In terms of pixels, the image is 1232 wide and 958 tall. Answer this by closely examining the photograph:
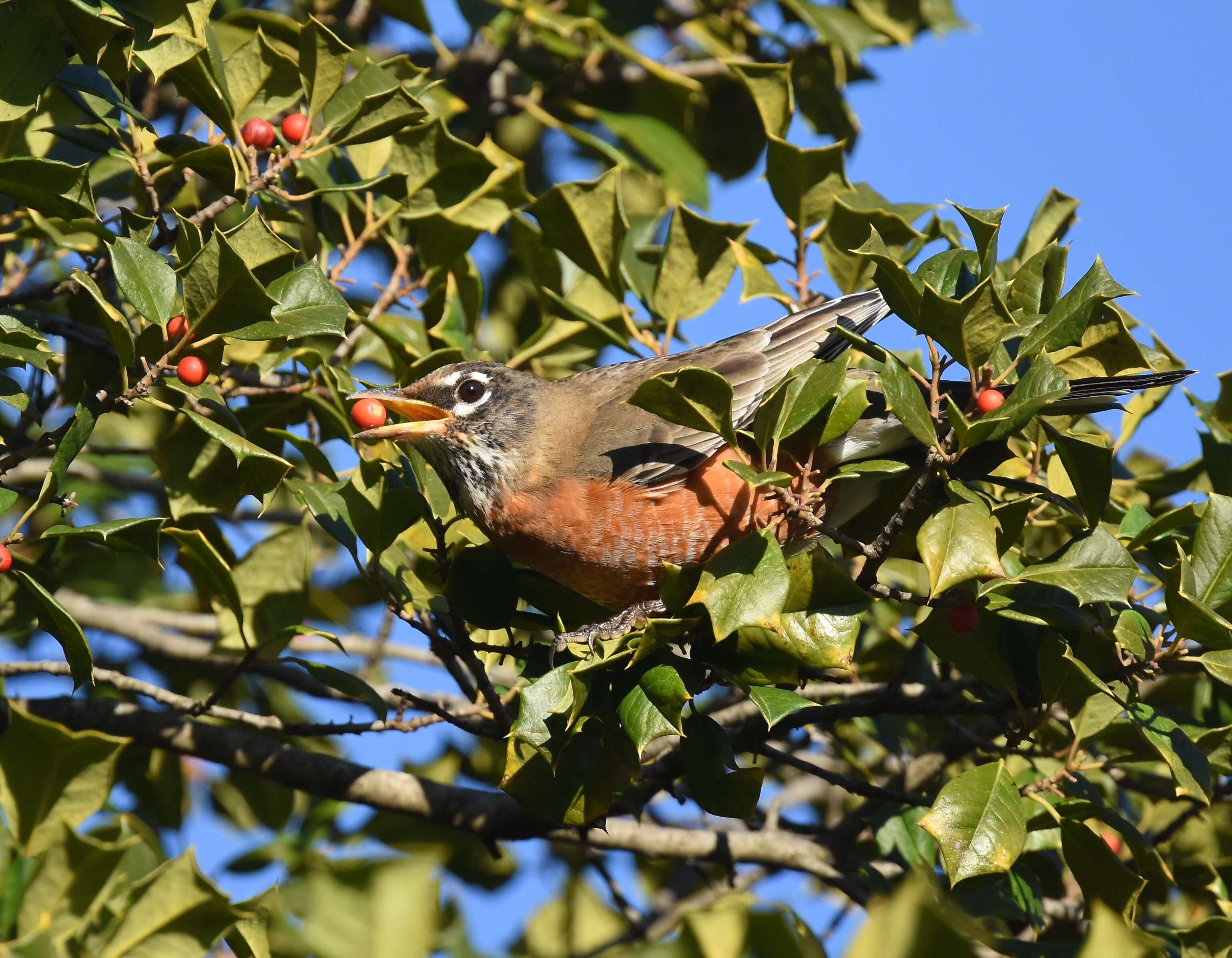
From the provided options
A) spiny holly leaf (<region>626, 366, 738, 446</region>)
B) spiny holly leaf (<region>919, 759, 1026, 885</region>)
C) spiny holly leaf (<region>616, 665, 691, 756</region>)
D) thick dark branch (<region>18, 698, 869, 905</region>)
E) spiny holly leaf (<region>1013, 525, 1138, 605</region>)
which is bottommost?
thick dark branch (<region>18, 698, 869, 905</region>)

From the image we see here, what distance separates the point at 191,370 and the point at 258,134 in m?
0.91

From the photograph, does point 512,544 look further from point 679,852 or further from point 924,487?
point 924,487

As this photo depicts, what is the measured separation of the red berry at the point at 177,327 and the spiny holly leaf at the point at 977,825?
206 centimetres

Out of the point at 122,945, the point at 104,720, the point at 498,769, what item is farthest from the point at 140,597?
the point at 122,945

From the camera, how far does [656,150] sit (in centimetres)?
475

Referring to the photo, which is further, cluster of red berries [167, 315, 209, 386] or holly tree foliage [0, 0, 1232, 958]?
cluster of red berries [167, 315, 209, 386]

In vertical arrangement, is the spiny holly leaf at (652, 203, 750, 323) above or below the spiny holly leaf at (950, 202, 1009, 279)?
below

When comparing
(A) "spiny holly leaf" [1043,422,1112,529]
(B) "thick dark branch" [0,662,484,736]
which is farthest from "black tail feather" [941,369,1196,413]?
(B) "thick dark branch" [0,662,484,736]

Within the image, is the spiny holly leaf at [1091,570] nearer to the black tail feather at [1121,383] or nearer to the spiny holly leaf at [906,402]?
the spiny holly leaf at [906,402]

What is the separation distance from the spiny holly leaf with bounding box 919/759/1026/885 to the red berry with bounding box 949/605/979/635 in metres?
0.33

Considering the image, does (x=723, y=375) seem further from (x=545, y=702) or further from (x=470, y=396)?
(x=545, y=702)

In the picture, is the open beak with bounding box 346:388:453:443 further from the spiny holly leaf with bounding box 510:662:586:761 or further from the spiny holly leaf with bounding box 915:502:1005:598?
the spiny holly leaf with bounding box 915:502:1005:598

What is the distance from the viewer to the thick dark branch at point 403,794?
3.58m

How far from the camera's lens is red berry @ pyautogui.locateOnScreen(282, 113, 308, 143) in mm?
3363
